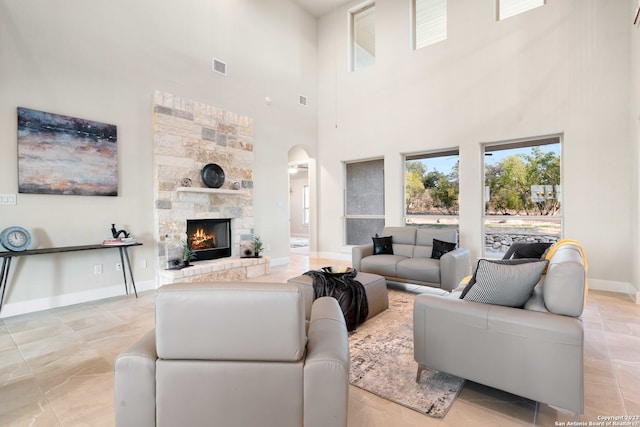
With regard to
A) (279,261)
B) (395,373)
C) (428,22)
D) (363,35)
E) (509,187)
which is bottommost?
(395,373)

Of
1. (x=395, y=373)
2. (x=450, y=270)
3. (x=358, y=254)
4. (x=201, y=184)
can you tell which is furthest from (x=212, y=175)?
(x=395, y=373)

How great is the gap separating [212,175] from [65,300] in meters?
2.63

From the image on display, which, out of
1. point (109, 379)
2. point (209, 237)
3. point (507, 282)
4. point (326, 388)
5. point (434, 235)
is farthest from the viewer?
A: point (209, 237)

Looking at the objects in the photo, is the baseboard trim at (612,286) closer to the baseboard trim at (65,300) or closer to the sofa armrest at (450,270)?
the sofa armrest at (450,270)

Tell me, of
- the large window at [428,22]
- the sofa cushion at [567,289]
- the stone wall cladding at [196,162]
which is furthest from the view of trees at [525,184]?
the stone wall cladding at [196,162]

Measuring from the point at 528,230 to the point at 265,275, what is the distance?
15.1 feet

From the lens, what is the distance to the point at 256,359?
1.23 metres

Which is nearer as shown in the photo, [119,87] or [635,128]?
[635,128]

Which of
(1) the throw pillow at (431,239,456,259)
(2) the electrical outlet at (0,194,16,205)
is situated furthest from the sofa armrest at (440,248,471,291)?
(2) the electrical outlet at (0,194,16,205)

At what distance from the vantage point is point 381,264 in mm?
4613

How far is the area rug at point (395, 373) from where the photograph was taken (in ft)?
6.46

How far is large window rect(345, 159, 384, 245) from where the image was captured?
22.6 ft

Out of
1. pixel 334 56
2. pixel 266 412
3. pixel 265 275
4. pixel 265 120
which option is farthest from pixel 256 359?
pixel 334 56

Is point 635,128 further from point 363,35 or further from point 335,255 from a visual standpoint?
point 335,255
